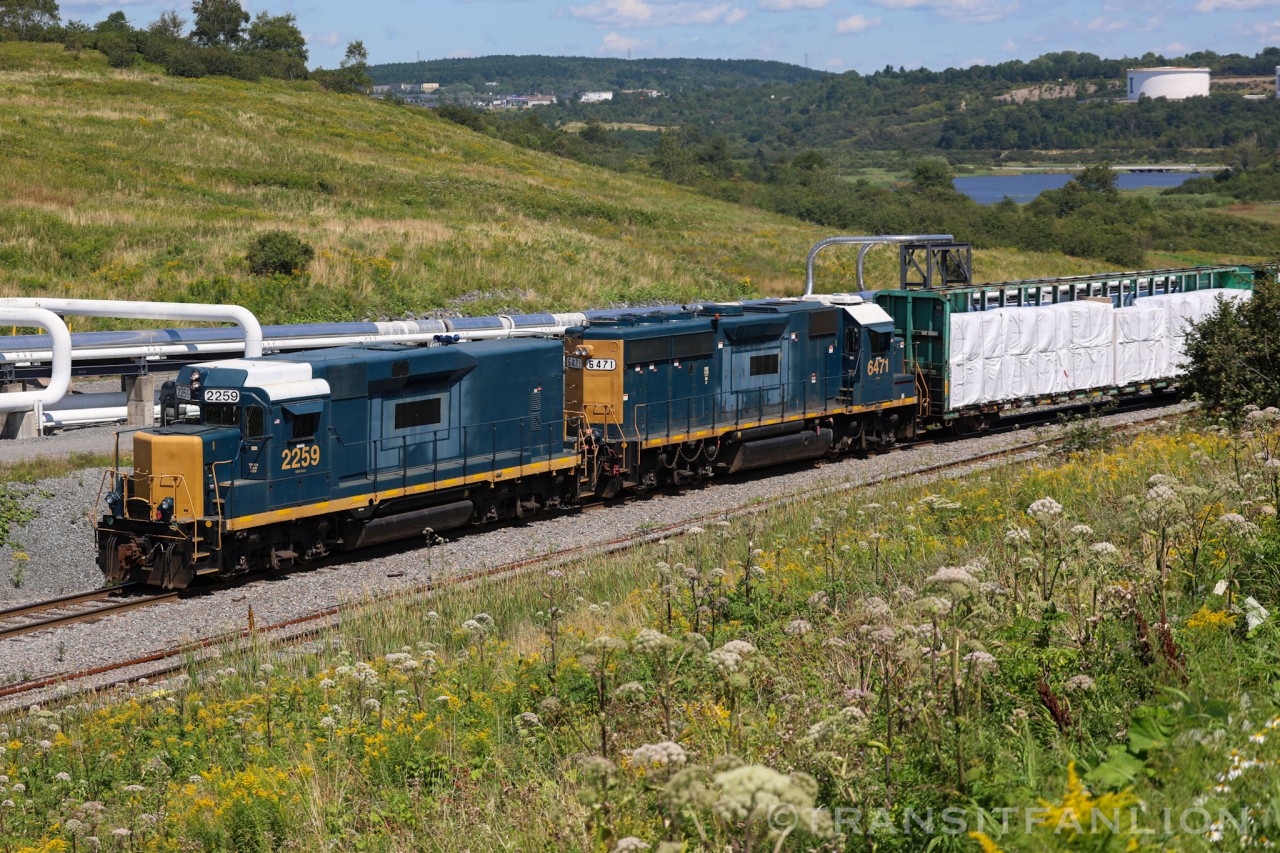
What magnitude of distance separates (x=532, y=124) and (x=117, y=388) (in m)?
90.2

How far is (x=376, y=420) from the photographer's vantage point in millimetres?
19641

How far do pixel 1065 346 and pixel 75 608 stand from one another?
78.6 feet

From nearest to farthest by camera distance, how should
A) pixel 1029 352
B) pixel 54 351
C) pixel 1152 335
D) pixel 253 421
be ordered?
pixel 253 421 → pixel 54 351 → pixel 1029 352 → pixel 1152 335

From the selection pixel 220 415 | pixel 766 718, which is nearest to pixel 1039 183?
pixel 220 415

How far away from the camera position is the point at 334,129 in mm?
74250

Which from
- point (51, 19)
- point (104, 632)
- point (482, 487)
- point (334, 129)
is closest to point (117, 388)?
point (482, 487)

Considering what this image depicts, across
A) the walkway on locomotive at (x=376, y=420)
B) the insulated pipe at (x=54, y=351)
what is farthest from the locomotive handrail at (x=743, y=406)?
the insulated pipe at (x=54, y=351)

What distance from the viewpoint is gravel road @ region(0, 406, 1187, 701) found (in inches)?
592

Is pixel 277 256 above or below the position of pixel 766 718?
above

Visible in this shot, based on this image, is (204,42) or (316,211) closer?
(316,211)

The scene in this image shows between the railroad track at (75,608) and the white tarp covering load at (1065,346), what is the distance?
18.7 meters

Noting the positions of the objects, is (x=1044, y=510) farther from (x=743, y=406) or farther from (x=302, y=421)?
(x=743, y=406)

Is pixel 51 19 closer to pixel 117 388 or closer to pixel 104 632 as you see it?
pixel 117 388

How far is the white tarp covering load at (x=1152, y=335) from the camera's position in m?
32.5
